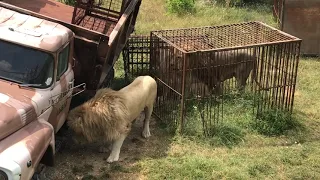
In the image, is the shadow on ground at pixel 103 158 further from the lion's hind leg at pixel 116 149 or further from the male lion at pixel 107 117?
the male lion at pixel 107 117

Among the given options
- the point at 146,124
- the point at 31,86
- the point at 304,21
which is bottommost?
the point at 146,124

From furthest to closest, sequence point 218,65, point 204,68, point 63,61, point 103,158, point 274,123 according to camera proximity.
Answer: point 274,123
point 218,65
point 204,68
point 103,158
point 63,61

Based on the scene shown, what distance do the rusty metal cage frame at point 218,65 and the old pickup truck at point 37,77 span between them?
1075 mm

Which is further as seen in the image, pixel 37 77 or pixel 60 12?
pixel 60 12

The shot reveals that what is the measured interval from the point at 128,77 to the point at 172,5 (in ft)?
21.0

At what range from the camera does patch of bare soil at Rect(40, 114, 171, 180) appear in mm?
6230

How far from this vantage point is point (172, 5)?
15.2 meters

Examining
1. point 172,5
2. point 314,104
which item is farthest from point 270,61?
point 172,5

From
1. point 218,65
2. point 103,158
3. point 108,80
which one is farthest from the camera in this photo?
point 108,80

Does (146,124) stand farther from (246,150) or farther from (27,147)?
(27,147)

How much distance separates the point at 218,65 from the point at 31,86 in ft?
10.6

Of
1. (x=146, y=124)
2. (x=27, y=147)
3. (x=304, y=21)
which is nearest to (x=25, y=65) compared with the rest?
(x=27, y=147)

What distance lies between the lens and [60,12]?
29.5 ft

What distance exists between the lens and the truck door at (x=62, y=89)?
580 centimetres
